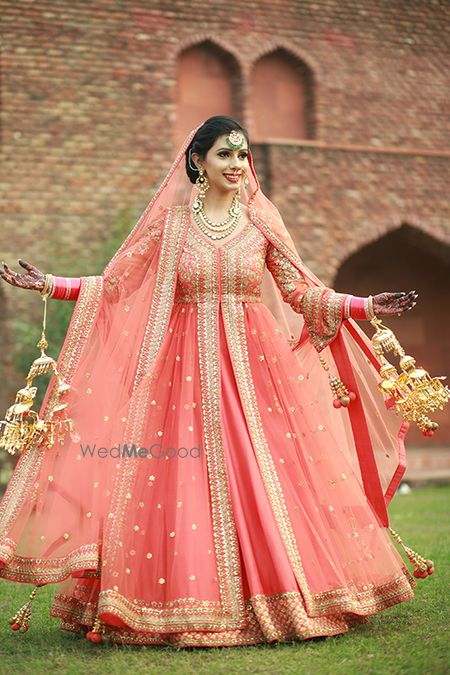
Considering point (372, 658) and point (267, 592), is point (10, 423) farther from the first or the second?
point (372, 658)

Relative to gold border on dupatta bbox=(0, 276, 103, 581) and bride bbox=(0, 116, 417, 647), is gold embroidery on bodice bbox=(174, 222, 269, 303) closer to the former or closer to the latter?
bride bbox=(0, 116, 417, 647)

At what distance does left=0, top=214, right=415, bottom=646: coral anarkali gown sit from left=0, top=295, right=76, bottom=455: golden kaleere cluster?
132 mm

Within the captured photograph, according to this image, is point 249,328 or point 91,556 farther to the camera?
point 249,328

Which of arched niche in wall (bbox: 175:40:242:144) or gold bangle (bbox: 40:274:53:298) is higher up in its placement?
gold bangle (bbox: 40:274:53:298)

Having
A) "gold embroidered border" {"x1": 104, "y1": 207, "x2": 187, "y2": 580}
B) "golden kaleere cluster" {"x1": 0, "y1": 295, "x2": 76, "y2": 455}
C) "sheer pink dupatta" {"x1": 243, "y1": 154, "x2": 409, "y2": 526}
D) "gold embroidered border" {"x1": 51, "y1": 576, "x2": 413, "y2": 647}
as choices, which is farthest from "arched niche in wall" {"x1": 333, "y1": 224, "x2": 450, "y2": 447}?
"gold embroidered border" {"x1": 51, "y1": 576, "x2": 413, "y2": 647}

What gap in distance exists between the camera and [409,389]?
353cm

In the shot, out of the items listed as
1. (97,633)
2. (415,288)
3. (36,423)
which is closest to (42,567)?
(97,633)

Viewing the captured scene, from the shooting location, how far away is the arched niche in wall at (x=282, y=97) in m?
10.4

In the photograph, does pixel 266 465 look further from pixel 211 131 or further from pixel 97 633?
pixel 211 131

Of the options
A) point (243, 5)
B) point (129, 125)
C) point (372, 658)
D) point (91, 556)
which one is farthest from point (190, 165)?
point (243, 5)

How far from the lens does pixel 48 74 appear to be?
30.0 ft

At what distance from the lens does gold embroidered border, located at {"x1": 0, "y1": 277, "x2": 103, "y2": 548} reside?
10.7 feet

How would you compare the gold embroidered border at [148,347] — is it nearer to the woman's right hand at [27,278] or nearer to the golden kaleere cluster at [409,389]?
the woman's right hand at [27,278]

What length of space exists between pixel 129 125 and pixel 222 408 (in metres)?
6.56
